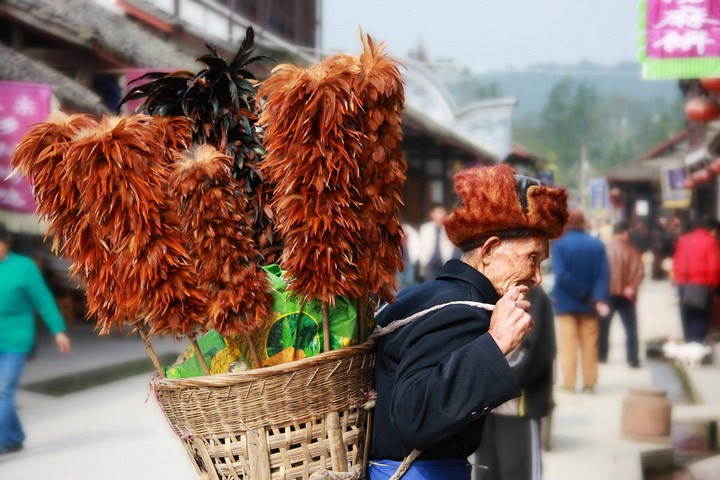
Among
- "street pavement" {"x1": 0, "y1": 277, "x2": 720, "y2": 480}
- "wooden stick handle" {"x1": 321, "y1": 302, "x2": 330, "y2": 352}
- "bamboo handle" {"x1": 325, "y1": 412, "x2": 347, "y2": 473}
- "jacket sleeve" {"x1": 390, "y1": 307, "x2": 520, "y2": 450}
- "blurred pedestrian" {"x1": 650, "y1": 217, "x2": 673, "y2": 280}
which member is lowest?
"street pavement" {"x1": 0, "y1": 277, "x2": 720, "y2": 480}

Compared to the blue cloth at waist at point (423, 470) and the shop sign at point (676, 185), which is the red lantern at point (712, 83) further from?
the shop sign at point (676, 185)

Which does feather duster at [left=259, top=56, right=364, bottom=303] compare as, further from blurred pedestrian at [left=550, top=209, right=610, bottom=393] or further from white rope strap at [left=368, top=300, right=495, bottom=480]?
blurred pedestrian at [left=550, top=209, right=610, bottom=393]

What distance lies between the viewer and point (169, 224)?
1.88 m

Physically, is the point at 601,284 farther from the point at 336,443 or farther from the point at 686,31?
the point at 336,443

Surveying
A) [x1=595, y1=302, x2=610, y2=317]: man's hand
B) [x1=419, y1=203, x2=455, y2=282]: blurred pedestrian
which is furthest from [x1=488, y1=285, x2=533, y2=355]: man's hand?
[x1=419, y1=203, x2=455, y2=282]: blurred pedestrian

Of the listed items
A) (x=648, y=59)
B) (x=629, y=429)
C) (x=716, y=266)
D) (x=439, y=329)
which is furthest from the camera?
(x=716, y=266)

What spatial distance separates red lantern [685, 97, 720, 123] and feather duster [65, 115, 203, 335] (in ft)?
32.3

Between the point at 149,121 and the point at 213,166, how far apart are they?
0.79 feet

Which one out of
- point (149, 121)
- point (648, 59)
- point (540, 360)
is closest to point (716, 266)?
point (648, 59)

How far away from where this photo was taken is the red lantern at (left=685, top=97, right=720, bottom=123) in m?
10.3

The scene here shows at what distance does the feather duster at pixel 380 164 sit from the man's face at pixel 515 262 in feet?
1.13

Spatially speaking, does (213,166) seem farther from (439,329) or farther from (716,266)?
(716,266)

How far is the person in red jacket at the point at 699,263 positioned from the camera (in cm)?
1107

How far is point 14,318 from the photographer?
6.63m
